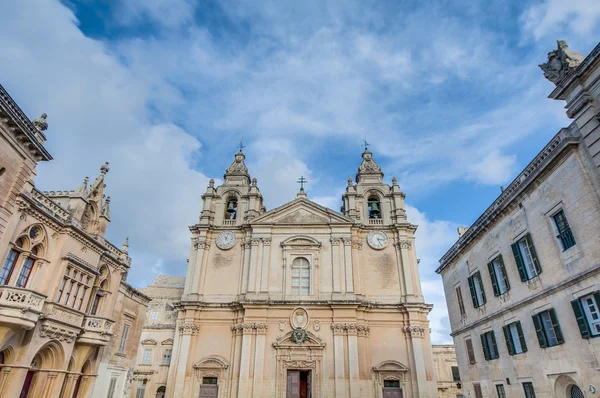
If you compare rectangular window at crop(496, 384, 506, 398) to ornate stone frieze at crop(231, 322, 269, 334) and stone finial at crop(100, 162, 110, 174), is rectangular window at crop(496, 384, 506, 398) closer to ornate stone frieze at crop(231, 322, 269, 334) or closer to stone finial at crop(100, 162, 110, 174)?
ornate stone frieze at crop(231, 322, 269, 334)

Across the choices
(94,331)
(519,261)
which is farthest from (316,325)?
(519,261)

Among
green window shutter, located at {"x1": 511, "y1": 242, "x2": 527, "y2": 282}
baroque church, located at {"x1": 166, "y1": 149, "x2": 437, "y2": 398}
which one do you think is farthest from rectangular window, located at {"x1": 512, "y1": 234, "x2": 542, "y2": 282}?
baroque church, located at {"x1": 166, "y1": 149, "x2": 437, "y2": 398}

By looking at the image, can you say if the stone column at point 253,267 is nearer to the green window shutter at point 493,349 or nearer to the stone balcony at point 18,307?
the stone balcony at point 18,307

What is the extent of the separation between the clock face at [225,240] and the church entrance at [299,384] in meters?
10.0

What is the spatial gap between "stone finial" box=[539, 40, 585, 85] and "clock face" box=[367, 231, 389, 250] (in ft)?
56.2

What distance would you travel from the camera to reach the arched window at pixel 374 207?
98.8 ft

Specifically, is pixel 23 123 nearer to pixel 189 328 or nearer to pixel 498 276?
pixel 189 328

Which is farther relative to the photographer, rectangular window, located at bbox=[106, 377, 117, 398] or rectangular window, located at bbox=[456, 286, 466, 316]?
rectangular window, located at bbox=[456, 286, 466, 316]

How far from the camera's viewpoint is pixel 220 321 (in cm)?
2547

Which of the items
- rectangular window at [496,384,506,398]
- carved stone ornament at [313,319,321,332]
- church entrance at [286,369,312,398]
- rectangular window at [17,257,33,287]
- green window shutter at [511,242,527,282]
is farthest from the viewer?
carved stone ornament at [313,319,321,332]

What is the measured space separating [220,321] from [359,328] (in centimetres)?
961

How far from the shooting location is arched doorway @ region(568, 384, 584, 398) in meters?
11.6

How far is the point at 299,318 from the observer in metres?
24.9

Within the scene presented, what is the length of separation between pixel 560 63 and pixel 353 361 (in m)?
19.3
